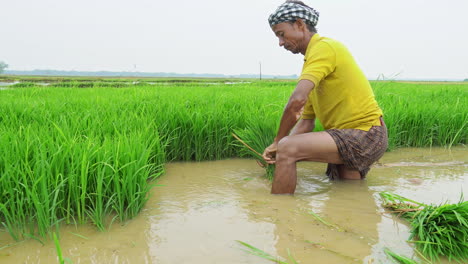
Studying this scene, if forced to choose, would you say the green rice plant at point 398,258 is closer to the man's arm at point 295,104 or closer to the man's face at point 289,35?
the man's arm at point 295,104

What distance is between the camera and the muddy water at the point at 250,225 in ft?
4.95

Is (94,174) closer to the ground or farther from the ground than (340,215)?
farther from the ground

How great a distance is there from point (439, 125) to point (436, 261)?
10.2 feet

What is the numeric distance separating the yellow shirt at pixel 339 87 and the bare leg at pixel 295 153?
0.21 m

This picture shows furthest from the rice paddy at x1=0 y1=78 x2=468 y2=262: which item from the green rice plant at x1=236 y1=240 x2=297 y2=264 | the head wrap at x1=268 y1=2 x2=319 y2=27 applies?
the head wrap at x1=268 y1=2 x2=319 y2=27

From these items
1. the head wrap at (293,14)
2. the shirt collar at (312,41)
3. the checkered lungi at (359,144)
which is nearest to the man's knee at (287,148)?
the checkered lungi at (359,144)

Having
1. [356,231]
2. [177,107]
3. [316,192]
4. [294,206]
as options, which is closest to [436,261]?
[356,231]

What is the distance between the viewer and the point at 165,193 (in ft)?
7.86

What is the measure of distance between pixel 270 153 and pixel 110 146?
1.06m

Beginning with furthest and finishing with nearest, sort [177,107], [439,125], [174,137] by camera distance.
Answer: [439,125] < [177,107] < [174,137]

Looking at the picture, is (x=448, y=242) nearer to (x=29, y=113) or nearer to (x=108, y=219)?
(x=108, y=219)

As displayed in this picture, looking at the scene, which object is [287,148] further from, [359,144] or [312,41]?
[312,41]

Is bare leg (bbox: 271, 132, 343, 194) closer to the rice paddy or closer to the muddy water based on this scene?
the muddy water

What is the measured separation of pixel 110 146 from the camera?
2047 mm
